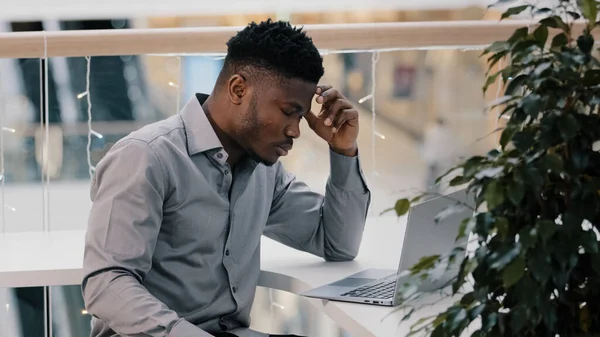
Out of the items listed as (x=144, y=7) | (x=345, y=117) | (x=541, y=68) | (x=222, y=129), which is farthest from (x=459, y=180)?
(x=144, y=7)

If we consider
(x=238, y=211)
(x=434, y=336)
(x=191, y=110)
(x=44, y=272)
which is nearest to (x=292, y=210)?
(x=238, y=211)

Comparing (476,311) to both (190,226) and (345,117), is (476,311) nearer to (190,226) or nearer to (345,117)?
(190,226)

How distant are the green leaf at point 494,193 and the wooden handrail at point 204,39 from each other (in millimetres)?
1481

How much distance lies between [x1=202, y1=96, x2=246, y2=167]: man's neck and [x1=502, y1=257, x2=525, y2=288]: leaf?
0.88 metres

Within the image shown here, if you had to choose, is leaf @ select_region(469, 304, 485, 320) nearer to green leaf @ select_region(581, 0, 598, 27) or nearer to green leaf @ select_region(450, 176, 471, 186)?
green leaf @ select_region(450, 176, 471, 186)

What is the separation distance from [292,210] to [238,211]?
24cm

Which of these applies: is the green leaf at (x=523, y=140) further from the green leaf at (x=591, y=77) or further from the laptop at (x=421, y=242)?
the laptop at (x=421, y=242)

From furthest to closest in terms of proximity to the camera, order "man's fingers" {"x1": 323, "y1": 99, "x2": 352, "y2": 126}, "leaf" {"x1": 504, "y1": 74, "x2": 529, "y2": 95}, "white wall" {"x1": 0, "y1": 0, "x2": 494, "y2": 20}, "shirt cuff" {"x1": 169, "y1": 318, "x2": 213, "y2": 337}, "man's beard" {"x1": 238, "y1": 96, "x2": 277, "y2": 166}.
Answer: "white wall" {"x1": 0, "y1": 0, "x2": 494, "y2": 20} < "man's fingers" {"x1": 323, "y1": 99, "x2": 352, "y2": 126} < "man's beard" {"x1": 238, "y1": 96, "x2": 277, "y2": 166} < "shirt cuff" {"x1": 169, "y1": 318, "x2": 213, "y2": 337} < "leaf" {"x1": 504, "y1": 74, "x2": 529, "y2": 95}

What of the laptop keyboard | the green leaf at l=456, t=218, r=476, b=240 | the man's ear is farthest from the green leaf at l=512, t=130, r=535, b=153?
the man's ear

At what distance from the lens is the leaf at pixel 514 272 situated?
102 cm

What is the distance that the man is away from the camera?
1.60 meters

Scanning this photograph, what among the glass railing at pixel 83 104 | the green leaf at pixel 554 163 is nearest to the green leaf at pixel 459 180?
the green leaf at pixel 554 163

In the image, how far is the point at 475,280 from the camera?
3.60ft

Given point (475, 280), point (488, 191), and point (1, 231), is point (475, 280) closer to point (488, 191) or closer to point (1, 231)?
point (488, 191)
